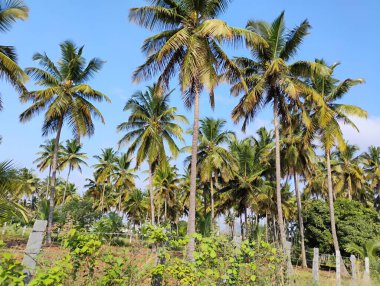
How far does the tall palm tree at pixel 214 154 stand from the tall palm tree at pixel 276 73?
10541 millimetres

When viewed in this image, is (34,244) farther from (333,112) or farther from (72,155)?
→ (72,155)

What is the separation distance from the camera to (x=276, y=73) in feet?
52.4

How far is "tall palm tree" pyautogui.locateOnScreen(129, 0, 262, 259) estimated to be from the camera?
12.8m

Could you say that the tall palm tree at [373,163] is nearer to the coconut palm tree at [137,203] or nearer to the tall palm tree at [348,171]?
the tall palm tree at [348,171]

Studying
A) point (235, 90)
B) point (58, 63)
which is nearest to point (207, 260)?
point (235, 90)

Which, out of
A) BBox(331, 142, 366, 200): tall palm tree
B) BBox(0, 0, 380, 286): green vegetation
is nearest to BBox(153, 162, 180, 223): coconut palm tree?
BBox(0, 0, 380, 286): green vegetation

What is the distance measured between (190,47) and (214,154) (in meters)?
15.2

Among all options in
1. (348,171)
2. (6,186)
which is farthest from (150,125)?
(348,171)

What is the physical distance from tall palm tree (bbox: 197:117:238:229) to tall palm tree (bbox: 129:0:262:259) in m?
13.1

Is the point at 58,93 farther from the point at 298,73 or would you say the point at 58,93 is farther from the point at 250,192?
the point at 250,192

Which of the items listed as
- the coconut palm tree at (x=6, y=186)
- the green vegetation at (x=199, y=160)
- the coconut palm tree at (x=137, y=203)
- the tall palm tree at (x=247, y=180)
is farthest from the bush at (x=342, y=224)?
the coconut palm tree at (x=6, y=186)

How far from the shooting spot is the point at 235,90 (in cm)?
1717

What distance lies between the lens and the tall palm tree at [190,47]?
12758 millimetres

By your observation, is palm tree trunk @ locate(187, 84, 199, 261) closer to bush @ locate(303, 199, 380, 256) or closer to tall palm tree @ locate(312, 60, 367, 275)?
tall palm tree @ locate(312, 60, 367, 275)
